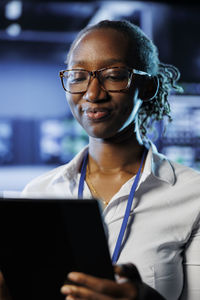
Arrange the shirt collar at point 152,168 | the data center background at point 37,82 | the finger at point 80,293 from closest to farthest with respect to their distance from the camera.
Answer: the finger at point 80,293, the shirt collar at point 152,168, the data center background at point 37,82

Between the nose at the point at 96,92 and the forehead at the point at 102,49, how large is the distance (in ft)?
0.19

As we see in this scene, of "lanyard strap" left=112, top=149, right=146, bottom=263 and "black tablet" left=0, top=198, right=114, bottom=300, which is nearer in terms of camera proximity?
"black tablet" left=0, top=198, right=114, bottom=300

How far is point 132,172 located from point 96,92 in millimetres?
305

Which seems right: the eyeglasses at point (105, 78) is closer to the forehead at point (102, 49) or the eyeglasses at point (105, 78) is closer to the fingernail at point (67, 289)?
the forehead at point (102, 49)

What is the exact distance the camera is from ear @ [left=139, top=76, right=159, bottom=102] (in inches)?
52.8

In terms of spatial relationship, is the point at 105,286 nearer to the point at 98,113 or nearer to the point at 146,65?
the point at 98,113

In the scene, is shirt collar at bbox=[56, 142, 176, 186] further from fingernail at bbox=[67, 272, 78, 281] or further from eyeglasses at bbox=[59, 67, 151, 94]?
fingernail at bbox=[67, 272, 78, 281]

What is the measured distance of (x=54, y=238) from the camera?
2.55 ft

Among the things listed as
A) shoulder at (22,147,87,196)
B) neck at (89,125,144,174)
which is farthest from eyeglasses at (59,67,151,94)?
shoulder at (22,147,87,196)

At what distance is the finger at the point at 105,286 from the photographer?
740 millimetres

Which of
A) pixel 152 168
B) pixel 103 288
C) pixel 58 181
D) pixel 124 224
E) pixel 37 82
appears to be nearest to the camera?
pixel 103 288

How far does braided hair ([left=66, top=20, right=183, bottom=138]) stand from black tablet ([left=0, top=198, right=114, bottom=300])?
27.0 inches

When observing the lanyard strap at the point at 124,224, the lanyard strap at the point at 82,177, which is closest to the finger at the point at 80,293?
the lanyard strap at the point at 124,224

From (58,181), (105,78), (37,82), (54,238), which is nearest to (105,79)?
(105,78)
